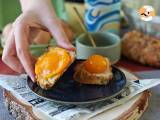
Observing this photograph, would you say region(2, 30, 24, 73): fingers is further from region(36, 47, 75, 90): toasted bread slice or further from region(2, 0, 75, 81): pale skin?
region(36, 47, 75, 90): toasted bread slice

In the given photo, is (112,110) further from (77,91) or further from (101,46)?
(101,46)

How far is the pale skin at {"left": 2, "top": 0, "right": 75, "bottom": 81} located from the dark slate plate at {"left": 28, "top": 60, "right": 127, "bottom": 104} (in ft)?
0.16

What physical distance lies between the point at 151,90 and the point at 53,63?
8.8 inches

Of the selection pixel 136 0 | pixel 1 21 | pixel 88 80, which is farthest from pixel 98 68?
pixel 1 21

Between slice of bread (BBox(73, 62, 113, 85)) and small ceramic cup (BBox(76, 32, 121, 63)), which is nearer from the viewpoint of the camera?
slice of bread (BBox(73, 62, 113, 85))

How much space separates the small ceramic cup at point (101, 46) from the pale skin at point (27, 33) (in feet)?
0.32

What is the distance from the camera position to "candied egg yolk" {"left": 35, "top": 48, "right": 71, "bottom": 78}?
60cm

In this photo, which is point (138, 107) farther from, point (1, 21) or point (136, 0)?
point (1, 21)

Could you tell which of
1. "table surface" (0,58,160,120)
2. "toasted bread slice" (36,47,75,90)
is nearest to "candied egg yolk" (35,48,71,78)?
"toasted bread slice" (36,47,75,90)

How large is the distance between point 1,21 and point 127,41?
0.37 metres

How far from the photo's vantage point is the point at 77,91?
1.99 ft

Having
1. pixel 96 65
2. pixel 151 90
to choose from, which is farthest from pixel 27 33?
pixel 151 90

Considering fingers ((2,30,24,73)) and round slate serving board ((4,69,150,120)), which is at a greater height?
fingers ((2,30,24,73))

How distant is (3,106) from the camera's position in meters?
0.67
